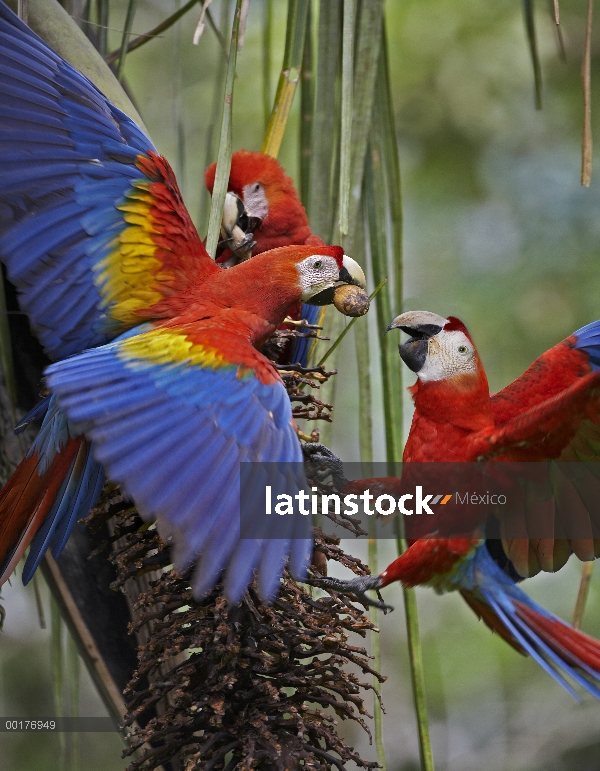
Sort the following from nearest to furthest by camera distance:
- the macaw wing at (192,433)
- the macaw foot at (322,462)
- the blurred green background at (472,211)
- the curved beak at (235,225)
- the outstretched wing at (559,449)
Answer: the macaw wing at (192,433)
the macaw foot at (322,462)
the outstretched wing at (559,449)
the curved beak at (235,225)
the blurred green background at (472,211)

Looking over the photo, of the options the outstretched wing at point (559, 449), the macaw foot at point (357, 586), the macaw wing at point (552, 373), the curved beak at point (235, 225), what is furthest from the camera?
the curved beak at point (235, 225)

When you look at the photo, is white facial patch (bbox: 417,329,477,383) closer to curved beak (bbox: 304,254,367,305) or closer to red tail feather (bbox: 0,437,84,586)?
curved beak (bbox: 304,254,367,305)

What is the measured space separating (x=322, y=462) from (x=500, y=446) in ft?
0.93

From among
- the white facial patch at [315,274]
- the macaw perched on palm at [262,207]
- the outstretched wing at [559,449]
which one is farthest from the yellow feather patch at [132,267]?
the macaw perched on palm at [262,207]

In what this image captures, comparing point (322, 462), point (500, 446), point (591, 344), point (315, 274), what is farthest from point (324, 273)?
point (591, 344)

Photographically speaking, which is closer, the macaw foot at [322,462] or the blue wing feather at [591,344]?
the macaw foot at [322,462]

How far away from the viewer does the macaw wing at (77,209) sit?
856 mm

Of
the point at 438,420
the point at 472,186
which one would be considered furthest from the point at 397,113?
the point at 438,420

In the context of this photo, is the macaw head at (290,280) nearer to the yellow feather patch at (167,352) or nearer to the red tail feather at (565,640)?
the yellow feather patch at (167,352)

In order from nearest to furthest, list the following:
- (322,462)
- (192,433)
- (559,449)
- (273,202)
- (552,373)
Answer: (192,433), (322,462), (559,449), (552,373), (273,202)

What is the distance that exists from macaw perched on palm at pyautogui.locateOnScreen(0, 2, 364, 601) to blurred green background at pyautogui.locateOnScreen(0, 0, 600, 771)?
111 centimetres

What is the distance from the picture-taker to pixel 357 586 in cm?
88

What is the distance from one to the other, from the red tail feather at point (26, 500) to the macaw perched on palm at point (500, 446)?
0.34 metres

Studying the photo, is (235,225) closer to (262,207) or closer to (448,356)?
(262,207)
